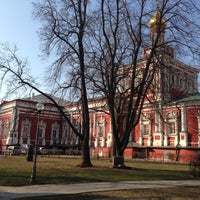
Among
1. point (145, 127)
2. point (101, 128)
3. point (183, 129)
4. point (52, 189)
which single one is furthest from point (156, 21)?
point (101, 128)

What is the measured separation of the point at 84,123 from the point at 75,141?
43230 millimetres

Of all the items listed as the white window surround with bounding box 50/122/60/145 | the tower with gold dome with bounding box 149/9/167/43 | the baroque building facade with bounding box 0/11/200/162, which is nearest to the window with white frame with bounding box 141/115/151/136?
the baroque building facade with bounding box 0/11/200/162

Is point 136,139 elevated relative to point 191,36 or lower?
lower

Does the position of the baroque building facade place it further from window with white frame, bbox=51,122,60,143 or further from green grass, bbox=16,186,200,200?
green grass, bbox=16,186,200,200

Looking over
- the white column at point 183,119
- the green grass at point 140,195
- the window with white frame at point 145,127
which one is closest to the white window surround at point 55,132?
the window with white frame at point 145,127

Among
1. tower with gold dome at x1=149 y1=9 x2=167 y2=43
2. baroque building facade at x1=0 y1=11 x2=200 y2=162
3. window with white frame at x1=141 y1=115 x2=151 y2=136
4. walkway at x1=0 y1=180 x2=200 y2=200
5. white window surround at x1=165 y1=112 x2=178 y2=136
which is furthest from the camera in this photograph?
window with white frame at x1=141 y1=115 x2=151 y2=136

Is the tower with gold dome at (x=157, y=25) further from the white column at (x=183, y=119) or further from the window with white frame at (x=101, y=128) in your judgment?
the window with white frame at (x=101, y=128)

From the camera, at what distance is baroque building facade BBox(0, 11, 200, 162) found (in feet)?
80.9

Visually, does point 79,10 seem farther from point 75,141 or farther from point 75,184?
point 75,141

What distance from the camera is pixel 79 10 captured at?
24.9 meters

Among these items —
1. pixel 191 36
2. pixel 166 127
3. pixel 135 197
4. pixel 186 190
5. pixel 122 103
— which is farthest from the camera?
pixel 166 127

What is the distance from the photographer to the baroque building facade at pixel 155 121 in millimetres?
24656

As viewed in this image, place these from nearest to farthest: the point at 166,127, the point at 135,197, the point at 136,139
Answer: the point at 135,197
the point at 166,127
the point at 136,139

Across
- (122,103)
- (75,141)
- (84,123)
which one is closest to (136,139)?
(75,141)
